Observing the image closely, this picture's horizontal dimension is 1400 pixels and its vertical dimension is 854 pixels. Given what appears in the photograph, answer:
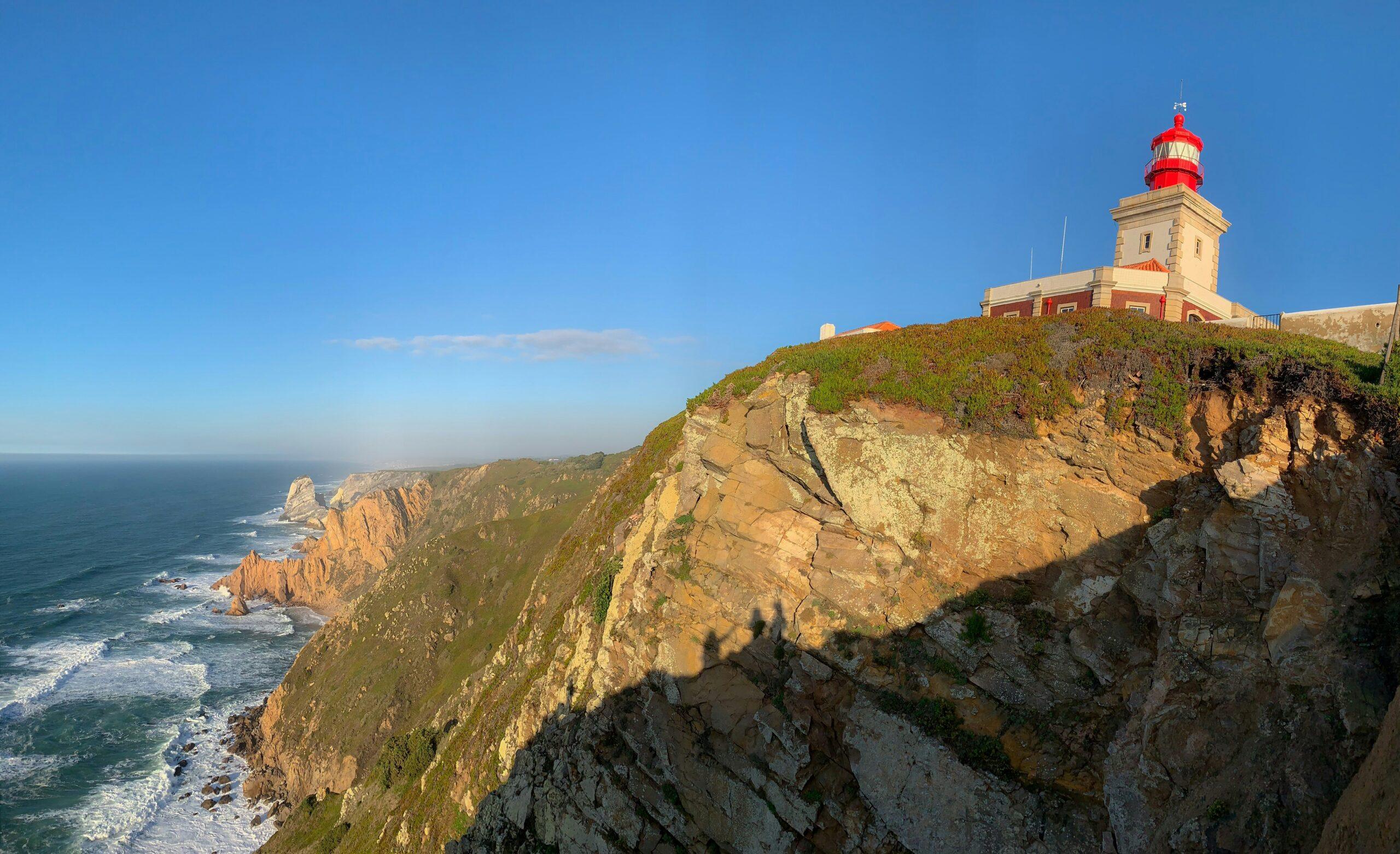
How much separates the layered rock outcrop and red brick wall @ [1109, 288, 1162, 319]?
358 inches

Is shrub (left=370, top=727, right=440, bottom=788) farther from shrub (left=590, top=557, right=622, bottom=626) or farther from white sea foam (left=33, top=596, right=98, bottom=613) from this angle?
white sea foam (left=33, top=596, right=98, bottom=613)

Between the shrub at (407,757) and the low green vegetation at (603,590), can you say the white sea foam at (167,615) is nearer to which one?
the shrub at (407,757)

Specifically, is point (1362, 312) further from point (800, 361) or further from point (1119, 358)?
point (800, 361)

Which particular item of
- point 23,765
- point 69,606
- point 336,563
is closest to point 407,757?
point 23,765

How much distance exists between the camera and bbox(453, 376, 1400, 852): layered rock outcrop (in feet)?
30.8

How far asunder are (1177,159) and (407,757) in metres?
45.7

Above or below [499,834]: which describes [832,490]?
above

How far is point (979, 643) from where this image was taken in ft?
42.2

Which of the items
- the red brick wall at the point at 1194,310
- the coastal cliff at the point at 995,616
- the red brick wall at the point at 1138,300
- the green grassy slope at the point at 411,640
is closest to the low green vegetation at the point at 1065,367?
the coastal cliff at the point at 995,616

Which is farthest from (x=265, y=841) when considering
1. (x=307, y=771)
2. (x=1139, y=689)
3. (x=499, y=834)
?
(x=1139, y=689)

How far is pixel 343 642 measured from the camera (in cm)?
4816

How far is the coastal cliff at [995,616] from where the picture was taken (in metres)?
9.40

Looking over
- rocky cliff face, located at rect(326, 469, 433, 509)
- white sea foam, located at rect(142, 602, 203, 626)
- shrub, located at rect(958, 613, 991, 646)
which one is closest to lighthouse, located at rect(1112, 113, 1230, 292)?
shrub, located at rect(958, 613, 991, 646)

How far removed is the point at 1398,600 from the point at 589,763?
57.5 ft
